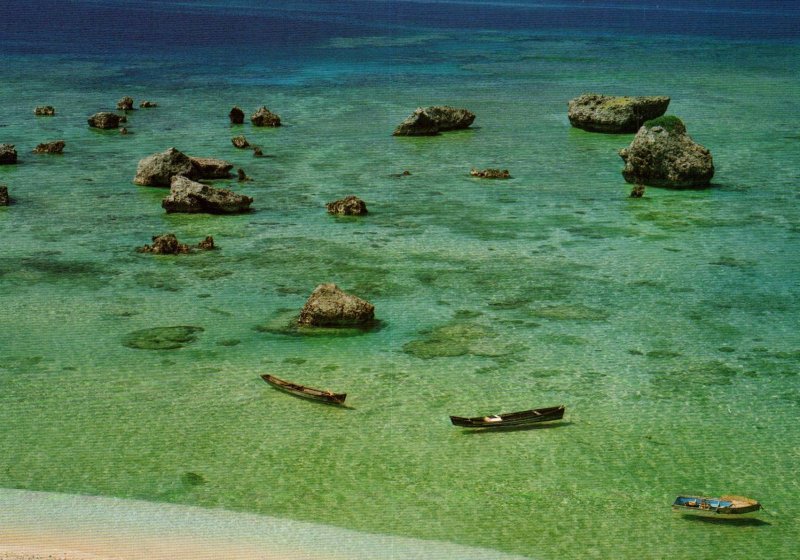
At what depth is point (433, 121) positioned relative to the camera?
63.9 feet

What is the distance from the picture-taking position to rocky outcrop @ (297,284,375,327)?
9133 millimetres

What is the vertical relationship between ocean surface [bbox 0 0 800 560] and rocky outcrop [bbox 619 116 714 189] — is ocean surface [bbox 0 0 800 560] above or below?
below

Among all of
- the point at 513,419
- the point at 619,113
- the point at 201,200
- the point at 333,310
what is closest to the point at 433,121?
the point at 619,113

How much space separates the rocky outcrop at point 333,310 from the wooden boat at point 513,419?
2.06m

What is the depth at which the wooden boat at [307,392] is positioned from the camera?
300 inches

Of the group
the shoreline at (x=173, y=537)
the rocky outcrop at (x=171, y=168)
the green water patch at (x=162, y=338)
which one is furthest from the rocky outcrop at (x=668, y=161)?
the shoreline at (x=173, y=537)

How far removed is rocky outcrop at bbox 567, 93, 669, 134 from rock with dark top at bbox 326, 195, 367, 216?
789cm

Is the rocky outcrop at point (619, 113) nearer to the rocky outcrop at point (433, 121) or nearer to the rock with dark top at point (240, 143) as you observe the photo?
the rocky outcrop at point (433, 121)

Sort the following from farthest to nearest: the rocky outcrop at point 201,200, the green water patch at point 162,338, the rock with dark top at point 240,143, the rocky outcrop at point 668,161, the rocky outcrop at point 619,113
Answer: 1. the rocky outcrop at point 619,113
2. the rock with dark top at point 240,143
3. the rocky outcrop at point 668,161
4. the rocky outcrop at point 201,200
5. the green water patch at point 162,338

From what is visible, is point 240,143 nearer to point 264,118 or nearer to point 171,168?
point 264,118

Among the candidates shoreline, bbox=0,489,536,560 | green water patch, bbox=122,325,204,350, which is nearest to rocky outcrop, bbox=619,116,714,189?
green water patch, bbox=122,325,204,350

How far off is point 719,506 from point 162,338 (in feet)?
14.8

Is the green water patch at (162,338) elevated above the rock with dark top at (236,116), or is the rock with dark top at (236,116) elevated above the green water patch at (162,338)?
the green water patch at (162,338)

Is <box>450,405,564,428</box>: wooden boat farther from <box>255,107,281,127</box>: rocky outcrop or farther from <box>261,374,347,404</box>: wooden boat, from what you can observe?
<box>255,107,281,127</box>: rocky outcrop
